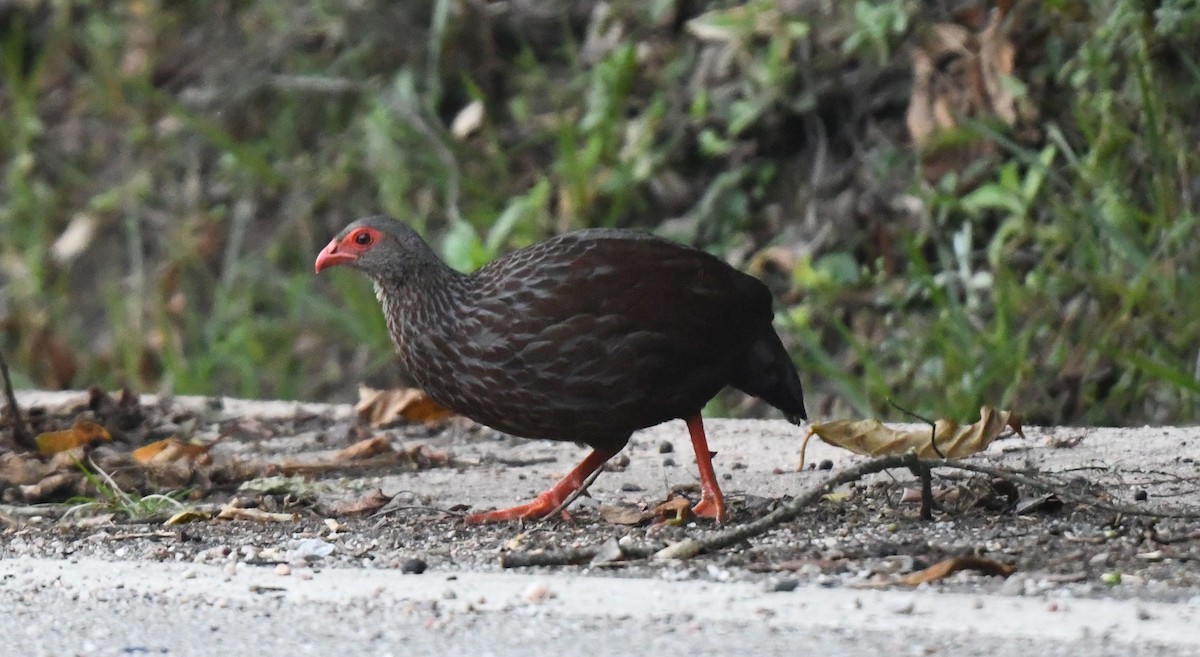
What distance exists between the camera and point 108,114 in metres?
11.1

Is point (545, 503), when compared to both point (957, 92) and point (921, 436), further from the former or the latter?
point (957, 92)

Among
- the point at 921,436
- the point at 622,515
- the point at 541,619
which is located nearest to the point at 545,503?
the point at 622,515

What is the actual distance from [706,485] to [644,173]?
4.00 metres

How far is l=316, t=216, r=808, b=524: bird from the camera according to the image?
435cm

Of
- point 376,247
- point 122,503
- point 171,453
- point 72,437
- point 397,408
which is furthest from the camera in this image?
point 397,408

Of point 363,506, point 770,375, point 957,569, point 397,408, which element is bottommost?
point 397,408

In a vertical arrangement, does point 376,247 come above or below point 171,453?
above

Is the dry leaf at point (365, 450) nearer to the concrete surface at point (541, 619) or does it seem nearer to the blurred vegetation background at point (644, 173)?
the concrete surface at point (541, 619)

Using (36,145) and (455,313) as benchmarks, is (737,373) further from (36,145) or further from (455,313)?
(36,145)

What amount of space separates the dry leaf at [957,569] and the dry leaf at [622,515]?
1.02 meters

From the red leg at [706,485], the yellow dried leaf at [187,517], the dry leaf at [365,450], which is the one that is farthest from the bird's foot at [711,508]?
the dry leaf at [365,450]

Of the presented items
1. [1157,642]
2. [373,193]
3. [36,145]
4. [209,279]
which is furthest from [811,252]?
[36,145]

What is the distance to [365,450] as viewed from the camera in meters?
5.48

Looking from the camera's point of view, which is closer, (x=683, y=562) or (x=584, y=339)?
(x=683, y=562)
